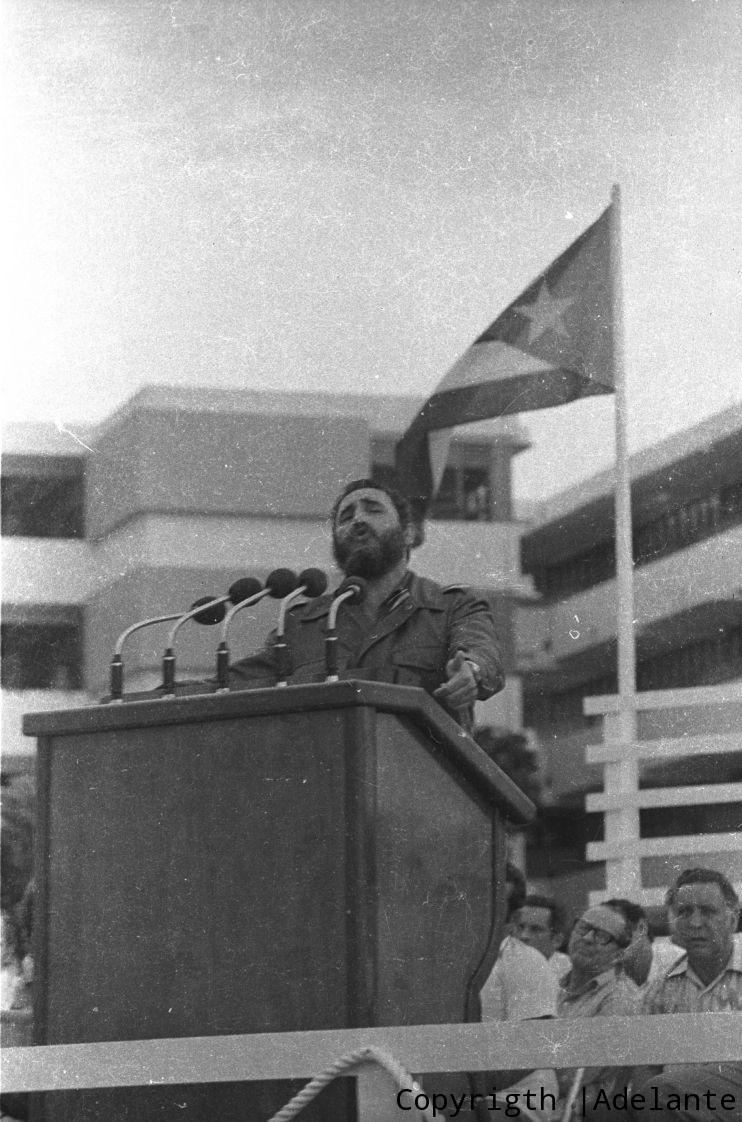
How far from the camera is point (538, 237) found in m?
4.07

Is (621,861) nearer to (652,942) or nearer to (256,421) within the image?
(652,942)

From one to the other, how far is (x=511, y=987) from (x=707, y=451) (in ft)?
5.14

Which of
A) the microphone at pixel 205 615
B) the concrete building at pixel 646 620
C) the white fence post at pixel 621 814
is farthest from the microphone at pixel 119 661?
the white fence post at pixel 621 814

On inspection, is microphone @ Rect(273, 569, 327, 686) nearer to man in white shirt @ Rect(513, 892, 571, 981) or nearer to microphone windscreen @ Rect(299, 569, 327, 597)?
microphone windscreen @ Rect(299, 569, 327, 597)

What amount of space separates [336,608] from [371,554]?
0.70 ft

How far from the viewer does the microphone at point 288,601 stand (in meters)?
2.76

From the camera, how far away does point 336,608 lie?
9.32ft

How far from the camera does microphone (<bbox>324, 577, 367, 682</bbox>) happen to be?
2.68m

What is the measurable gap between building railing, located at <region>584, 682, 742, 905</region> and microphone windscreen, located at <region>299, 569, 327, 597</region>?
2.97ft

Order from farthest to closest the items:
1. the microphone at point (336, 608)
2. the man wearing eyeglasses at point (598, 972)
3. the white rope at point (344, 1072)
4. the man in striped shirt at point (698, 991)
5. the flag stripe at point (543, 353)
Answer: the flag stripe at point (543, 353) < the man wearing eyeglasses at point (598, 972) < the microphone at point (336, 608) < the man in striped shirt at point (698, 991) < the white rope at point (344, 1072)

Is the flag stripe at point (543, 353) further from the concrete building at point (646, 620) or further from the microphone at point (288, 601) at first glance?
the microphone at point (288, 601)

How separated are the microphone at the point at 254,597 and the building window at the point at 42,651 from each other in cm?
71

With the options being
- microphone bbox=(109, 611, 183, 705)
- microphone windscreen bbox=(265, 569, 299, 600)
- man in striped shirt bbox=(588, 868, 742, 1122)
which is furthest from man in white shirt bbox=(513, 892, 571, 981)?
microphone bbox=(109, 611, 183, 705)

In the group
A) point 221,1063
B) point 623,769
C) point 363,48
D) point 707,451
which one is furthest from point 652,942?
point 363,48
